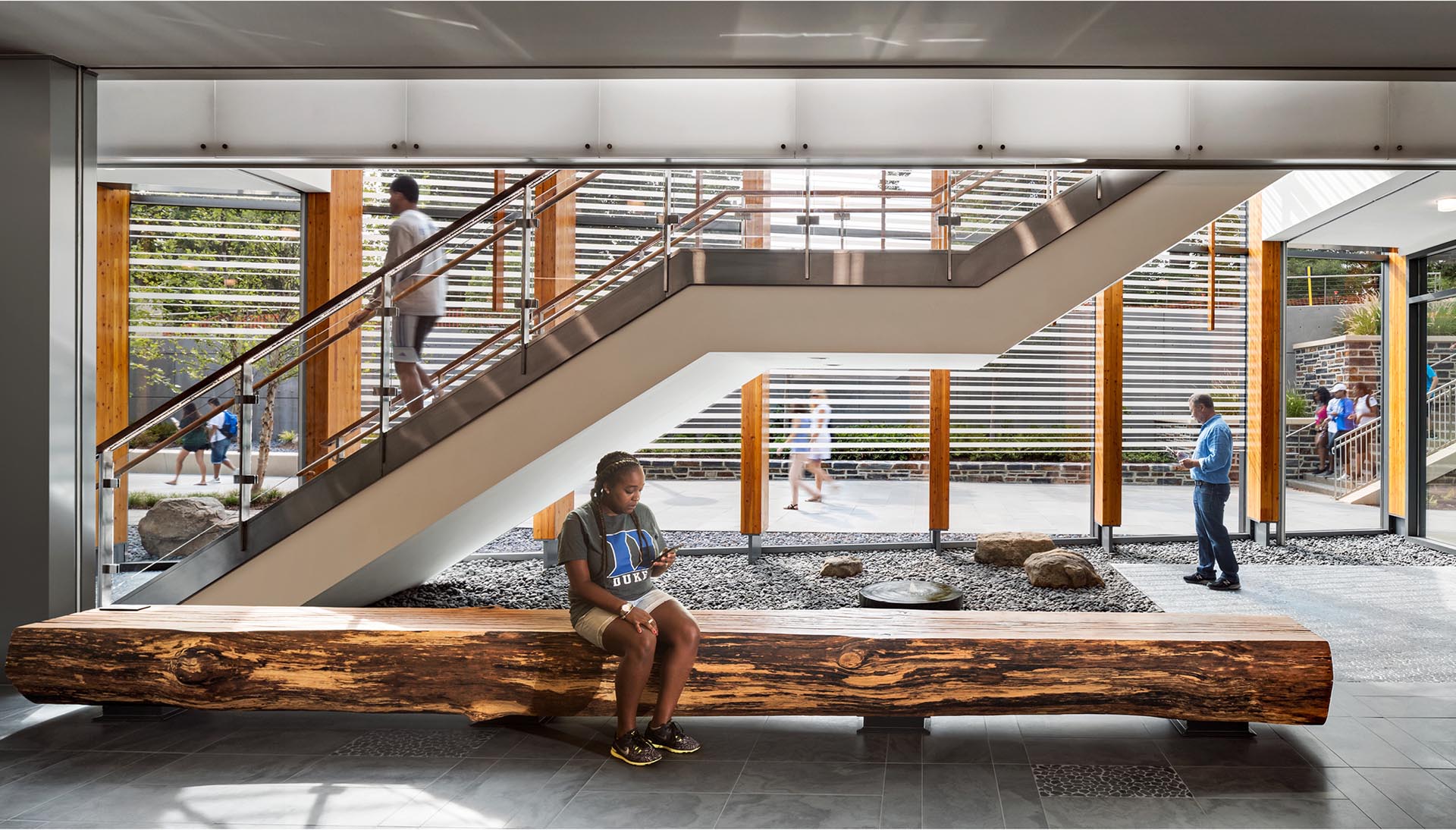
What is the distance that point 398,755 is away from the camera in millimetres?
3939

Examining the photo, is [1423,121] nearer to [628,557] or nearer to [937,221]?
[937,221]

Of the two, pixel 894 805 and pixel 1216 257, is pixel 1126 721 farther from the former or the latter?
pixel 1216 257

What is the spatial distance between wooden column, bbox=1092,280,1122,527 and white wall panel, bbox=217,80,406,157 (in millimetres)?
7010

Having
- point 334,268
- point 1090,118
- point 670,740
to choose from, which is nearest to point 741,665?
point 670,740

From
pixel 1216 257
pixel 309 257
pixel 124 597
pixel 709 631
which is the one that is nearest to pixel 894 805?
pixel 709 631

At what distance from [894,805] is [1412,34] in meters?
3.84

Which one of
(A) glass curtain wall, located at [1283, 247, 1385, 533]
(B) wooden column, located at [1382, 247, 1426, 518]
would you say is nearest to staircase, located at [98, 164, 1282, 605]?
(A) glass curtain wall, located at [1283, 247, 1385, 533]

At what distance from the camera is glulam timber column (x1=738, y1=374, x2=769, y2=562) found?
9062 mm

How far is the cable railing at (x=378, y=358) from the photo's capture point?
554cm

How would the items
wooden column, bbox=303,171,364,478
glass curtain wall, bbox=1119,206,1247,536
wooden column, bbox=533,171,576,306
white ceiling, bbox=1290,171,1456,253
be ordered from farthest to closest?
glass curtain wall, bbox=1119,206,1247,536, wooden column, bbox=303,171,364,478, white ceiling, bbox=1290,171,1456,253, wooden column, bbox=533,171,576,306

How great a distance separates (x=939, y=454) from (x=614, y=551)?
6014 millimetres

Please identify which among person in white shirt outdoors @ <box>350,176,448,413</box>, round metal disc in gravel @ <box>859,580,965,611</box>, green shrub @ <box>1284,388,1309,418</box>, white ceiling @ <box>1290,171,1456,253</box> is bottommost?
round metal disc in gravel @ <box>859,580,965,611</box>

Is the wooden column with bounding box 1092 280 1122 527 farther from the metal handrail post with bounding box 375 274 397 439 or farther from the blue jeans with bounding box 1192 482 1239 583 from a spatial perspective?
the metal handrail post with bounding box 375 274 397 439

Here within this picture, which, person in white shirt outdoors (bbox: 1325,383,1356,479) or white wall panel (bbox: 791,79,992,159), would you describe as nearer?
white wall panel (bbox: 791,79,992,159)
